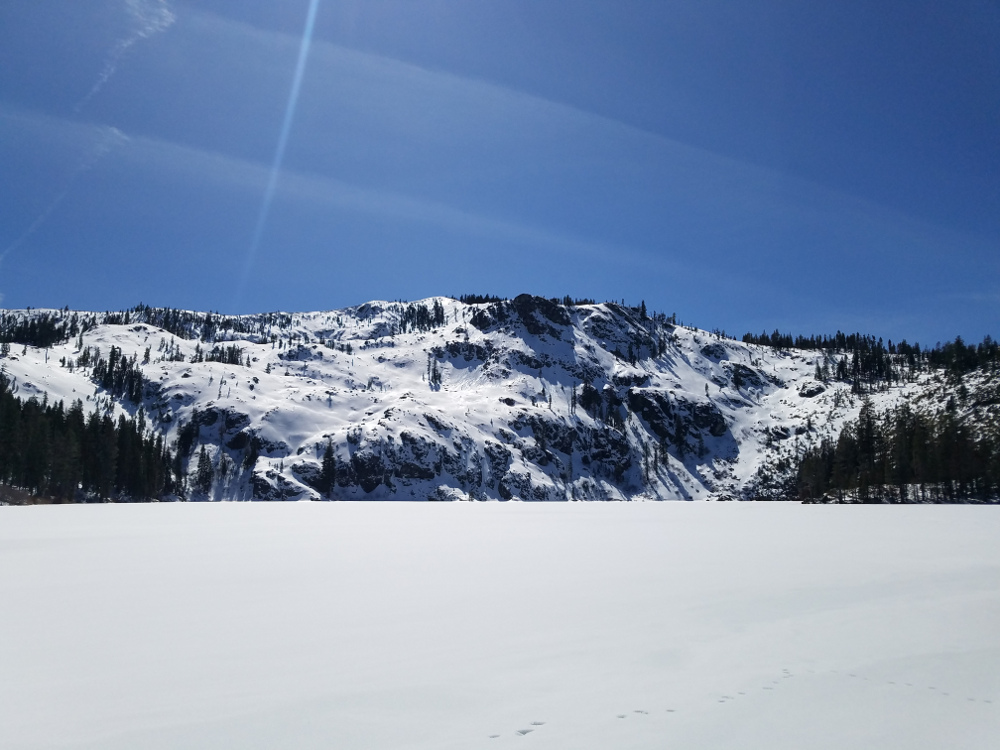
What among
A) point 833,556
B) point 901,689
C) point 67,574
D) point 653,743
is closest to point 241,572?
point 67,574

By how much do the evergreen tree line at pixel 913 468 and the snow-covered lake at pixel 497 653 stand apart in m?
101

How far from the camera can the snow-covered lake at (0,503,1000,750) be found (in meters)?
8.03

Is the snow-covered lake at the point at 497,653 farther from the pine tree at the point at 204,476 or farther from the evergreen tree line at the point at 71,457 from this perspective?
the pine tree at the point at 204,476

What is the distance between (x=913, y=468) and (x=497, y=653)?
126 metres

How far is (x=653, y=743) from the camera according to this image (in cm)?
757

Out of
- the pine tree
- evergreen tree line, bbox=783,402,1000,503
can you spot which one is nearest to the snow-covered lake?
evergreen tree line, bbox=783,402,1000,503

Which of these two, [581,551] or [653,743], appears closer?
[653,743]

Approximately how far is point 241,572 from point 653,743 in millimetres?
18046

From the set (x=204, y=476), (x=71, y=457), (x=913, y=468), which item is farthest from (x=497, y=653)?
(x=204, y=476)

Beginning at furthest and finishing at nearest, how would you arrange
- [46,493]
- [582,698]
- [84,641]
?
[46,493], [84,641], [582,698]

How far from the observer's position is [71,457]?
8812 cm

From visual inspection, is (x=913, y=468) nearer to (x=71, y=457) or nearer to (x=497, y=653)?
(x=497, y=653)

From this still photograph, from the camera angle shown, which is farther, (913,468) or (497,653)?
(913,468)

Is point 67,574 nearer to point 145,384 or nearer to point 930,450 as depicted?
point 930,450
